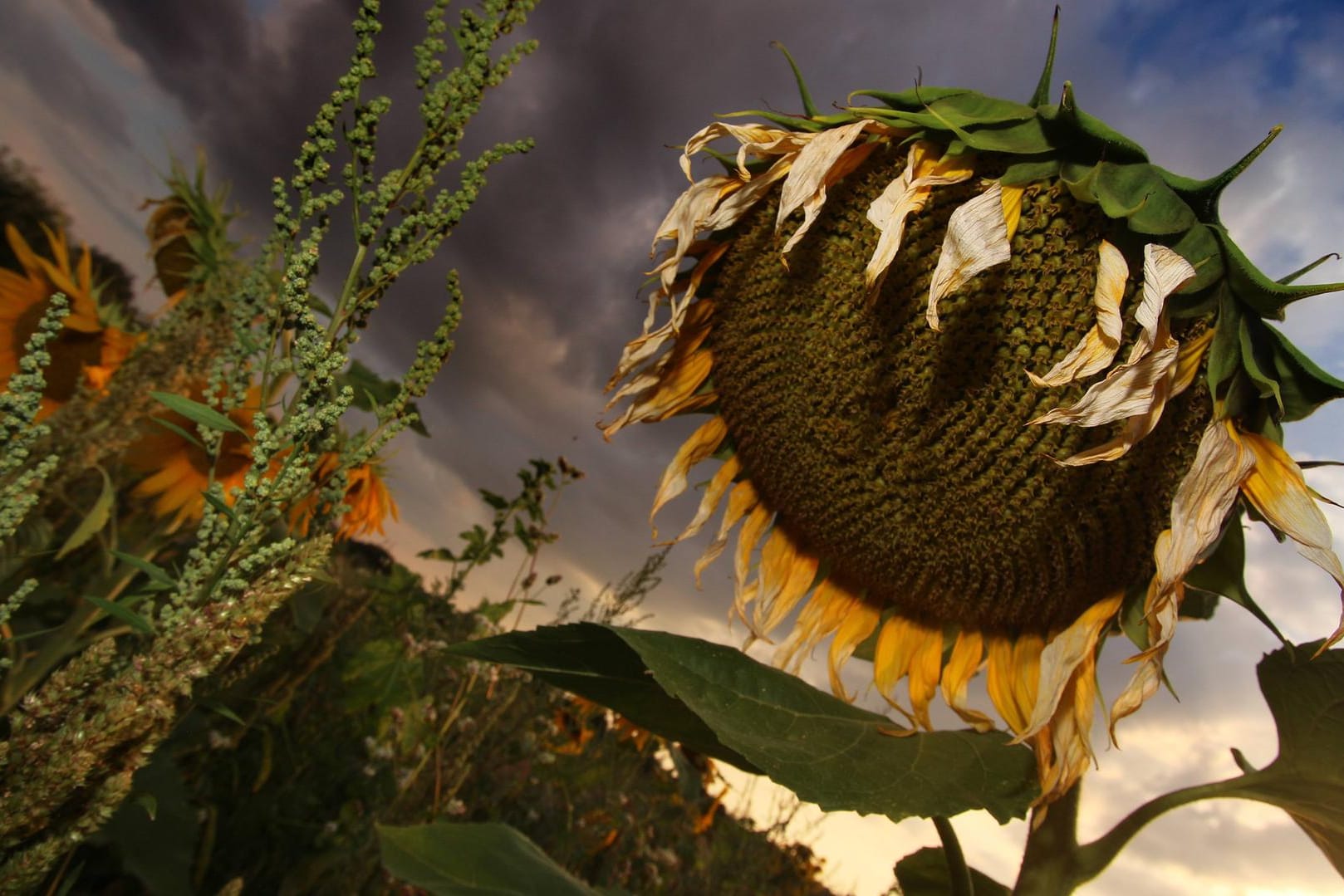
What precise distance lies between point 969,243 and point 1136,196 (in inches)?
11.1

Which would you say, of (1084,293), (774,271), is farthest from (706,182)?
(1084,293)

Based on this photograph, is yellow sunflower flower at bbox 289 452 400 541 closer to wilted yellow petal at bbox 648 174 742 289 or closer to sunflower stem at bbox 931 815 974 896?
wilted yellow petal at bbox 648 174 742 289

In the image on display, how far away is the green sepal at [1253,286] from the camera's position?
1.35 metres

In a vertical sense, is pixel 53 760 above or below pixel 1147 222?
below

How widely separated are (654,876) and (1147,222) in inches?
163

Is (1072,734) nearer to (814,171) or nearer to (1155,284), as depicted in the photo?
(1155,284)

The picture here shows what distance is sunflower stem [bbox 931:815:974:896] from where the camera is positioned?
1.54 m

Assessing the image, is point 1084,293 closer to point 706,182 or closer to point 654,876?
point 706,182

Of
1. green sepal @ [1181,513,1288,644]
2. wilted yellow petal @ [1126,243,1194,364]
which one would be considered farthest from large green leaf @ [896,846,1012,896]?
wilted yellow petal @ [1126,243,1194,364]

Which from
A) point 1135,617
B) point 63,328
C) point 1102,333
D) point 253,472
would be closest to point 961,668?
point 1135,617

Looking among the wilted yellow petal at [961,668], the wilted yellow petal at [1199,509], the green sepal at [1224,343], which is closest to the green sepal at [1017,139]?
the green sepal at [1224,343]

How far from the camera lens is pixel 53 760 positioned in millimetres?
893

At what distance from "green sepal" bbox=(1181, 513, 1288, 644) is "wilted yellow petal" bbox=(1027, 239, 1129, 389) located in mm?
415

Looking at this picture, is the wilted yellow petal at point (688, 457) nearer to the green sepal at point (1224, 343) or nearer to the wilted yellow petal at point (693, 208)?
the wilted yellow petal at point (693, 208)
